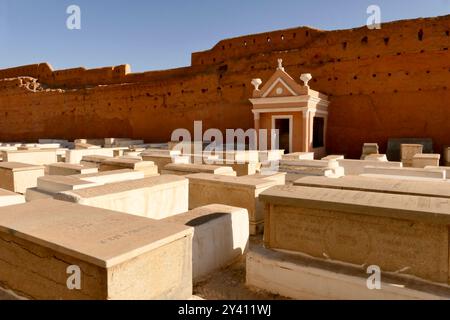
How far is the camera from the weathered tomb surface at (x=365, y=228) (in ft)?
10.1

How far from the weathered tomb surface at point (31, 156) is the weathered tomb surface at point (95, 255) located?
346 inches

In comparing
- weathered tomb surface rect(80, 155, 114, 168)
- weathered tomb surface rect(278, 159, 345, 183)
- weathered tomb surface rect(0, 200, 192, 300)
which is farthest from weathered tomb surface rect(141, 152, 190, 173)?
weathered tomb surface rect(0, 200, 192, 300)

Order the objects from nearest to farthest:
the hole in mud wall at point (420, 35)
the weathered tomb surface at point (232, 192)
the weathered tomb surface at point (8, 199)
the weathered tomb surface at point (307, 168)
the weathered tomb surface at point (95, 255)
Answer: the weathered tomb surface at point (95, 255), the weathered tomb surface at point (8, 199), the weathered tomb surface at point (232, 192), the weathered tomb surface at point (307, 168), the hole in mud wall at point (420, 35)

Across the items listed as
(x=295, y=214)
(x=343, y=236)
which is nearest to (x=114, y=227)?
(x=295, y=214)

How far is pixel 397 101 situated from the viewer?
15.7m

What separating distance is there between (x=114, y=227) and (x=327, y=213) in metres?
2.08

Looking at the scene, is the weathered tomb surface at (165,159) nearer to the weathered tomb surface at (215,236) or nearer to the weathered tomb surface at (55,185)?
the weathered tomb surface at (55,185)

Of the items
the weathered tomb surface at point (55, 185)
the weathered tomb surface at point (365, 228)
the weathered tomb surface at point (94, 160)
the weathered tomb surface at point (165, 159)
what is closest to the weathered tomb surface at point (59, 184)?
the weathered tomb surface at point (55, 185)

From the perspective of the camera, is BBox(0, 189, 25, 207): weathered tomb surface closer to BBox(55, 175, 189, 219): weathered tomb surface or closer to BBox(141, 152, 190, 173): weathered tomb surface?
BBox(55, 175, 189, 219): weathered tomb surface

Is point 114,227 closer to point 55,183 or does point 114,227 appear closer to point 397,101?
point 55,183

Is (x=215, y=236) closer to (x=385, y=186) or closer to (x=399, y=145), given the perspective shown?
(x=385, y=186)

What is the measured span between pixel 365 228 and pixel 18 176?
7077 mm

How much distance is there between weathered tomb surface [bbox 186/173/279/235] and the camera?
561cm
